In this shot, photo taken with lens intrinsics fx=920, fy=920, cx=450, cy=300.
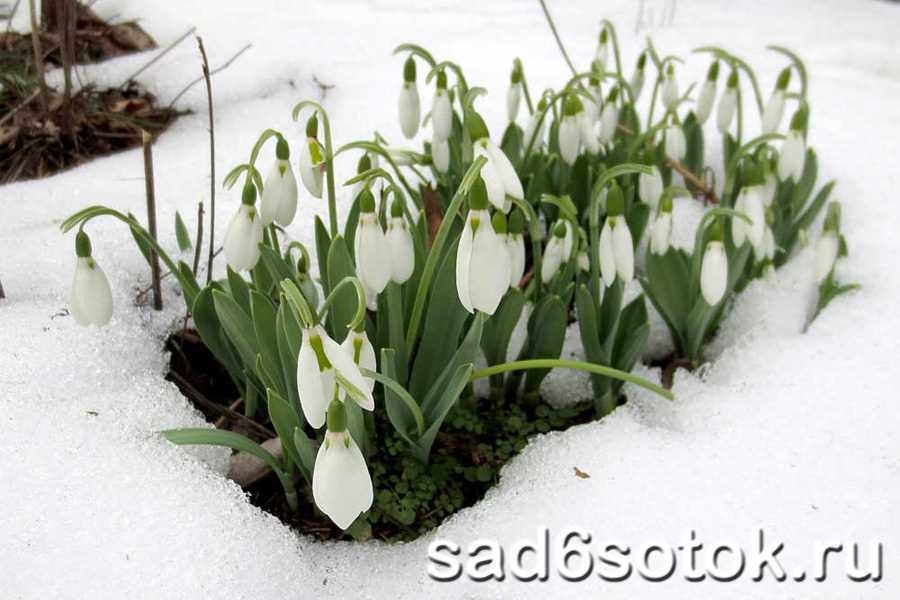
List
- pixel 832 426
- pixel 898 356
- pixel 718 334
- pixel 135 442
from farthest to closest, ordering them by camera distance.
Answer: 1. pixel 718 334
2. pixel 898 356
3. pixel 832 426
4. pixel 135 442

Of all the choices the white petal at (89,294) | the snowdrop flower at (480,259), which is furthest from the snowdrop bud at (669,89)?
the white petal at (89,294)

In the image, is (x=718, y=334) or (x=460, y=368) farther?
(x=718, y=334)

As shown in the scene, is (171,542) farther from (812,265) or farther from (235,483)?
(812,265)

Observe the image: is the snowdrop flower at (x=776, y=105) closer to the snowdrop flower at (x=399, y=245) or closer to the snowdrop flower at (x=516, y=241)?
the snowdrop flower at (x=516, y=241)

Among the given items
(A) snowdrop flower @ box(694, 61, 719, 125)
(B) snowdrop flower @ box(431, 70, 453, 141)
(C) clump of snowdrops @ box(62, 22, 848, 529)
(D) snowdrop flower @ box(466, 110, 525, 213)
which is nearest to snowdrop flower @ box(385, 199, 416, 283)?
(C) clump of snowdrops @ box(62, 22, 848, 529)

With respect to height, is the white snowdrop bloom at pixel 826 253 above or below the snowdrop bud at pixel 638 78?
below

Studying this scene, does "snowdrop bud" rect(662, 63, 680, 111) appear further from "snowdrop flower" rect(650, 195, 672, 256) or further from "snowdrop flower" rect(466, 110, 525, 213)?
"snowdrop flower" rect(466, 110, 525, 213)

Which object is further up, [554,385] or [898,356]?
[898,356]

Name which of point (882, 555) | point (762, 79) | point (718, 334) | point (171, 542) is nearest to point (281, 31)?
point (762, 79)

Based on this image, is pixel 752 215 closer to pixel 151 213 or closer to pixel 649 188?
pixel 649 188
